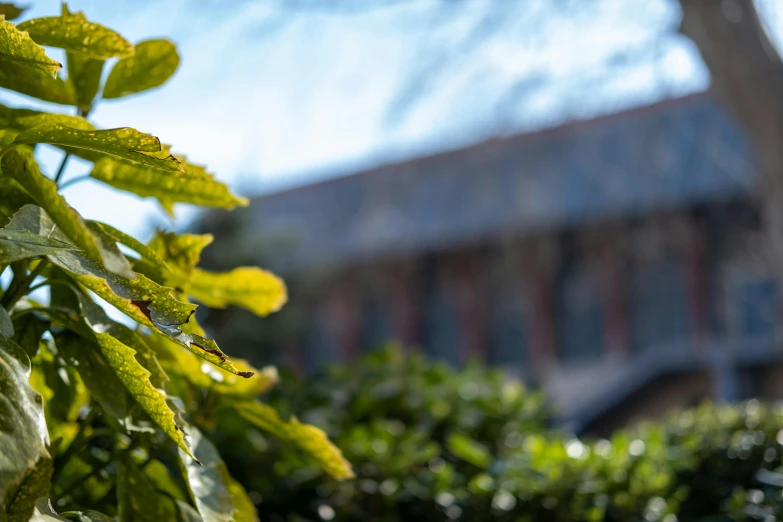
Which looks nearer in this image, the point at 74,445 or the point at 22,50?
the point at 22,50

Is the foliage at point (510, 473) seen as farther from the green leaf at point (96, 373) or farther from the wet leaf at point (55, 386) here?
the green leaf at point (96, 373)

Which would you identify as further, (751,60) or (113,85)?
(751,60)

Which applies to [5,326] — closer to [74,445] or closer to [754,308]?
[74,445]

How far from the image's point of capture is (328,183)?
70.4 feet

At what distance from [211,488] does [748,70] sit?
4037 mm

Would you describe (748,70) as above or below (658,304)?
above

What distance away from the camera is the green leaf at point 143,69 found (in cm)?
117

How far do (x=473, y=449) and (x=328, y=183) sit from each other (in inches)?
770

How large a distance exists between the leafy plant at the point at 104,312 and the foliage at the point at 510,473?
2.21 feet

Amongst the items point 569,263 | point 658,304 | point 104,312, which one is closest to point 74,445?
point 104,312

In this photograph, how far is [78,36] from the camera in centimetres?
98

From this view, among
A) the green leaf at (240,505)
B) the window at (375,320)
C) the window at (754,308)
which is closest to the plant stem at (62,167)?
the green leaf at (240,505)

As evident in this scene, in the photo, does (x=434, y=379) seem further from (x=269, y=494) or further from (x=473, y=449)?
(x=269, y=494)

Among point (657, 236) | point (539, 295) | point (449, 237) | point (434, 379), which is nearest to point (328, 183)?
point (449, 237)
